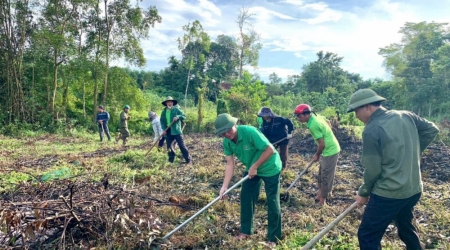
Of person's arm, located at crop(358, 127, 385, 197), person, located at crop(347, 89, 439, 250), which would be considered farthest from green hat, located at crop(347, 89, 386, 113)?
person's arm, located at crop(358, 127, 385, 197)

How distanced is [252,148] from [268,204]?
636 mm

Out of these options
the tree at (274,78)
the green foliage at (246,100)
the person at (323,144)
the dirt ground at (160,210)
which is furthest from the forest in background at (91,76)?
the tree at (274,78)

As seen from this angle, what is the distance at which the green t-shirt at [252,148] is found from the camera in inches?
133

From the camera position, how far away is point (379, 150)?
100.0 inches

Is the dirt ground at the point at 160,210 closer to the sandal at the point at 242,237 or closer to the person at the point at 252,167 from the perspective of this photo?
the sandal at the point at 242,237

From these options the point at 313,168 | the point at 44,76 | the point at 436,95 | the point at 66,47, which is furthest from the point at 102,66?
the point at 436,95

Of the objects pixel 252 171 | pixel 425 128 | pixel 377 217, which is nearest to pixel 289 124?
pixel 252 171

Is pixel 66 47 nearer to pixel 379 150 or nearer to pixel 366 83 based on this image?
pixel 379 150

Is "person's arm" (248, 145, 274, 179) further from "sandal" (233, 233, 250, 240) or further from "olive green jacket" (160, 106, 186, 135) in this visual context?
"olive green jacket" (160, 106, 186, 135)

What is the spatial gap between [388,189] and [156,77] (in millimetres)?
36645

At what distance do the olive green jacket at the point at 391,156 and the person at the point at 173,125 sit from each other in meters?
5.06

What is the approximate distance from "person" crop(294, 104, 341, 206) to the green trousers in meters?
1.49

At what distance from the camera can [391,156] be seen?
99.3 inches

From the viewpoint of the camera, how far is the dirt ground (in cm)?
317
